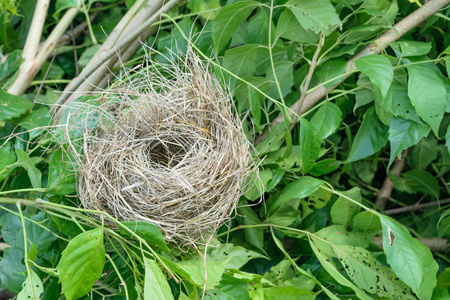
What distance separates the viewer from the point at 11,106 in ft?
2.66

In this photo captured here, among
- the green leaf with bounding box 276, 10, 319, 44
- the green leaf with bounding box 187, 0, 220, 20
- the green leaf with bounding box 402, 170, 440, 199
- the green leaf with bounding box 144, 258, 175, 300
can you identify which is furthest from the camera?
the green leaf with bounding box 402, 170, 440, 199

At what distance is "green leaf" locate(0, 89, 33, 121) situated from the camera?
0.80 metres

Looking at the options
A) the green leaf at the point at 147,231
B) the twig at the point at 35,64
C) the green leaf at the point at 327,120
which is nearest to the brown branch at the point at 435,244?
the green leaf at the point at 327,120

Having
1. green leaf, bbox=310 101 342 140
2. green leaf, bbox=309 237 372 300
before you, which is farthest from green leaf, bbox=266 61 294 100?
green leaf, bbox=309 237 372 300

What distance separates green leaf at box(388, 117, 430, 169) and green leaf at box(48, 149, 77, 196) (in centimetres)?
58

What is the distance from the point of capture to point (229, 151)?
0.67m

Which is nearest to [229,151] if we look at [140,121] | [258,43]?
[140,121]

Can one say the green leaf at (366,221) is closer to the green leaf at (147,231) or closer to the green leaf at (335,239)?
the green leaf at (335,239)

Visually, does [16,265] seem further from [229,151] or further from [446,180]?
[446,180]

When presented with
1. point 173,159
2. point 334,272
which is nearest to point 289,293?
point 334,272

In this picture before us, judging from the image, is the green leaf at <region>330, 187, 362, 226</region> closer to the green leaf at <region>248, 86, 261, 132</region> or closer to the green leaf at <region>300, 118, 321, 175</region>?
the green leaf at <region>300, 118, 321, 175</region>

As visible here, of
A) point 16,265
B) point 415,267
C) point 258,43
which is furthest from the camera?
point 258,43

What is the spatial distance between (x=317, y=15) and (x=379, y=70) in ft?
0.49

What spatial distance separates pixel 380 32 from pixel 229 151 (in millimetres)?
384
